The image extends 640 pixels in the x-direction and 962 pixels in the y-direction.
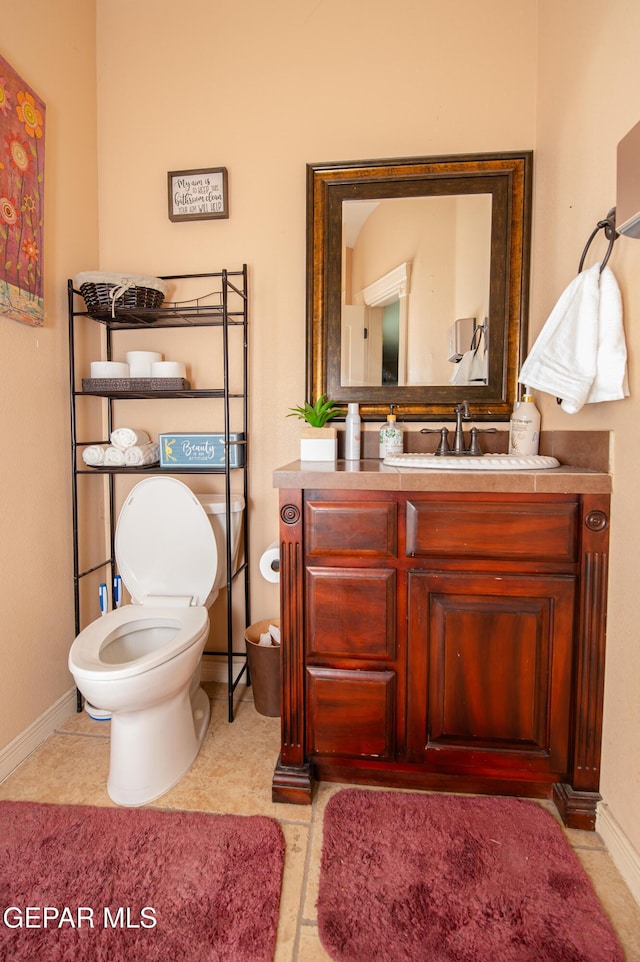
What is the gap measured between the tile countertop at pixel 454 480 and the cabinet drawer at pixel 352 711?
21.5 inches

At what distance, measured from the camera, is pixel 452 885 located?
1.11 metres

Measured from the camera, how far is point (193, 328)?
1.97 m

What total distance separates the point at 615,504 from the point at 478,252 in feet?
3.55

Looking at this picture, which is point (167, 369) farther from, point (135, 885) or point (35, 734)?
point (135, 885)

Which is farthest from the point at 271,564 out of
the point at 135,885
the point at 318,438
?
the point at 135,885

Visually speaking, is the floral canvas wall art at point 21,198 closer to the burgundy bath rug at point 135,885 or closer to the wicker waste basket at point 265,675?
the wicker waste basket at point 265,675

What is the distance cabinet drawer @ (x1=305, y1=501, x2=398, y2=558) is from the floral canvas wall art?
1.16m

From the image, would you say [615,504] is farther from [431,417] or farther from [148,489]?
[148,489]

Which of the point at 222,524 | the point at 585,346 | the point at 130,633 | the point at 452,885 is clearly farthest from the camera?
the point at 222,524

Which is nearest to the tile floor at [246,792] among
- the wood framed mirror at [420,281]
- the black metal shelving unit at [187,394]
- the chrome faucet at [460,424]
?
the black metal shelving unit at [187,394]

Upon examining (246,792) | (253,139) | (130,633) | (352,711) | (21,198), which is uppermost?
(253,139)

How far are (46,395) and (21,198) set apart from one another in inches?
24.9

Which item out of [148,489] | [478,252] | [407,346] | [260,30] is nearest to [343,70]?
[260,30]

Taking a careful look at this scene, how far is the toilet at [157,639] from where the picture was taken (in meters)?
1.32
